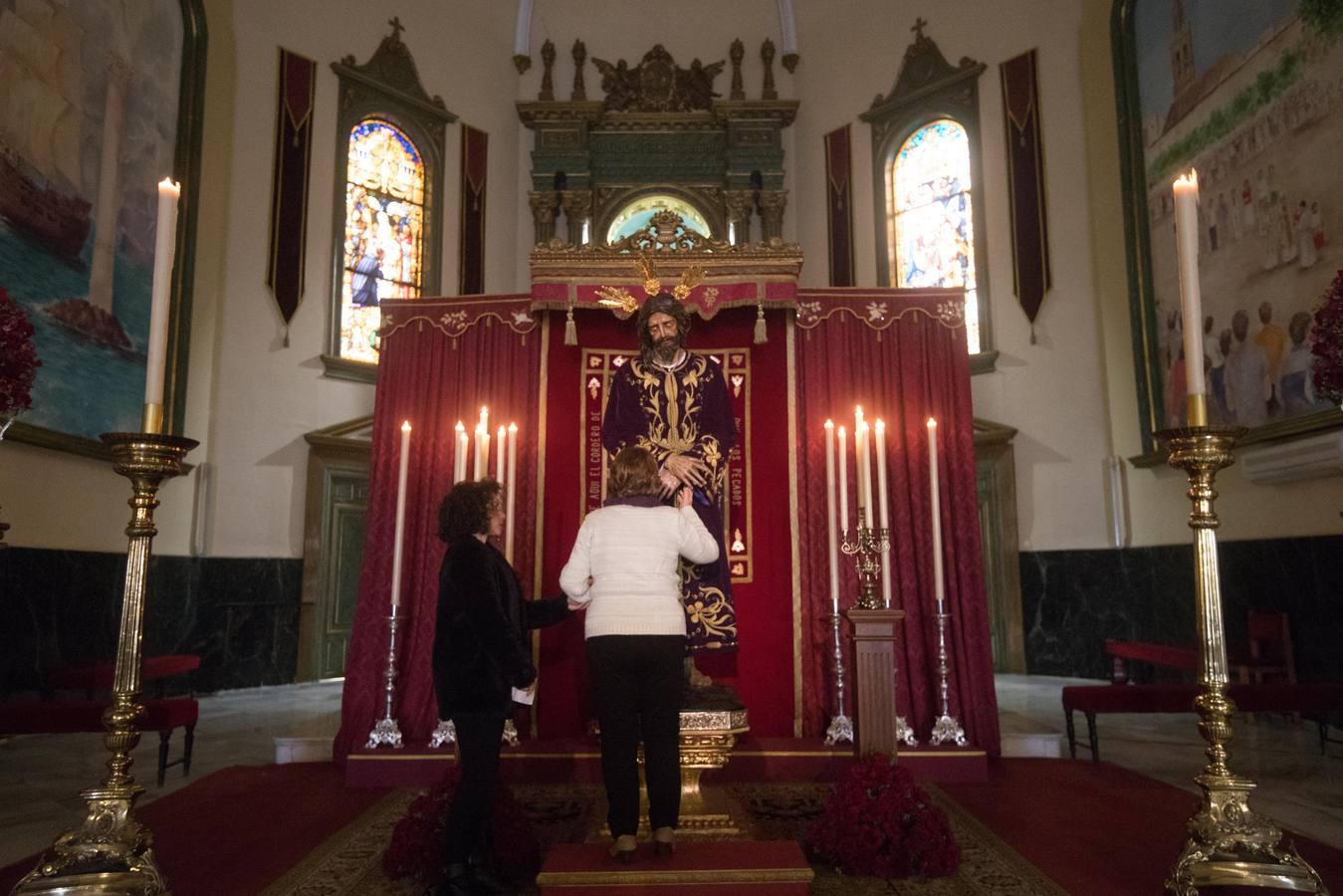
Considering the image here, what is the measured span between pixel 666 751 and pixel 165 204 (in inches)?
98.7

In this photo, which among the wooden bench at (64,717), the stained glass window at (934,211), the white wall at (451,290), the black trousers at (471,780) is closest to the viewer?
the black trousers at (471,780)

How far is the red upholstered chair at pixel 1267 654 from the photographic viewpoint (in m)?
6.23

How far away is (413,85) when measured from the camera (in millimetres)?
10977

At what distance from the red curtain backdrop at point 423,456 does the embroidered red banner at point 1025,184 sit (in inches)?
240

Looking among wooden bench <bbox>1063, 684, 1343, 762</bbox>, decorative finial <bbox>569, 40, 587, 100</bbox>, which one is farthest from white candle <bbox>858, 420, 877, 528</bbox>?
decorative finial <bbox>569, 40, 587, 100</bbox>

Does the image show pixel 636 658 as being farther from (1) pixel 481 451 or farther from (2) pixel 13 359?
(2) pixel 13 359

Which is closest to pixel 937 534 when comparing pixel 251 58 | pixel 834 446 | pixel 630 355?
pixel 834 446

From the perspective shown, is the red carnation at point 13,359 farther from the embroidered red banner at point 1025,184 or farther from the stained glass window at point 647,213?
the embroidered red banner at point 1025,184

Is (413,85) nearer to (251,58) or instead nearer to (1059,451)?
(251,58)

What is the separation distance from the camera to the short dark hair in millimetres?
3293

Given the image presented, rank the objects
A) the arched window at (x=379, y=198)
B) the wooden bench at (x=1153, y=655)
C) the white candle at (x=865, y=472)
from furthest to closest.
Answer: the arched window at (x=379, y=198) < the wooden bench at (x=1153, y=655) < the white candle at (x=865, y=472)

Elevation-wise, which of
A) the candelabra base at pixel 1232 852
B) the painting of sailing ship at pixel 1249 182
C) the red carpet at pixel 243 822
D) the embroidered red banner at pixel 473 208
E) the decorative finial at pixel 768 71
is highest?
the decorative finial at pixel 768 71

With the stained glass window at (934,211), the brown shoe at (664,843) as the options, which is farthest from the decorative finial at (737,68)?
the brown shoe at (664,843)

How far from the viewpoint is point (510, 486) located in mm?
5262
